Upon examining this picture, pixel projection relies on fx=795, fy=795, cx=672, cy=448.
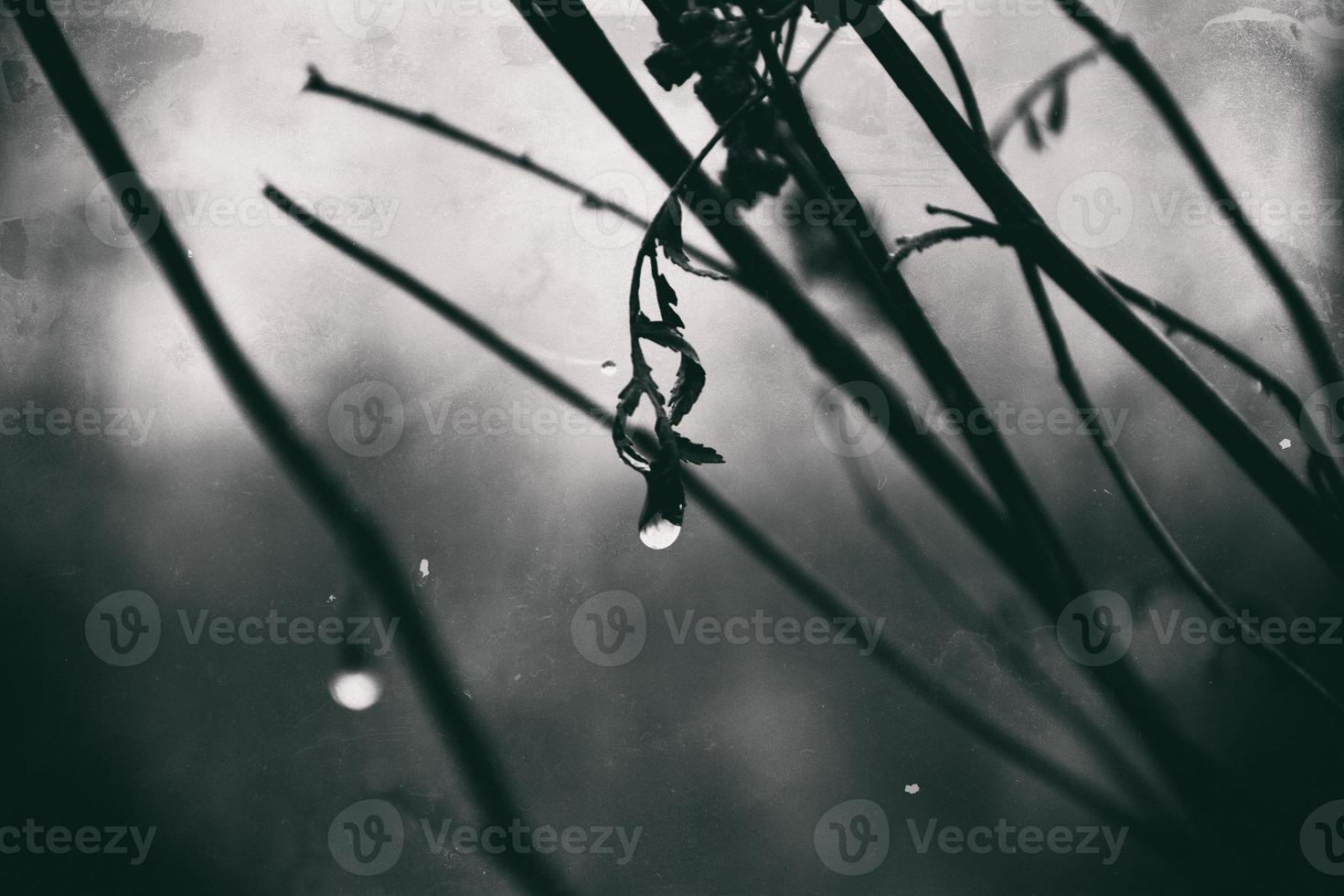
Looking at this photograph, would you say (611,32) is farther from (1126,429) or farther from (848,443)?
(1126,429)

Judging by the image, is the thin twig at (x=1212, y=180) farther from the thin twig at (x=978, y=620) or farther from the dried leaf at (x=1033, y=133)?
the thin twig at (x=978, y=620)

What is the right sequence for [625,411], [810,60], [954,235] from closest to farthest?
[625,411], [954,235], [810,60]

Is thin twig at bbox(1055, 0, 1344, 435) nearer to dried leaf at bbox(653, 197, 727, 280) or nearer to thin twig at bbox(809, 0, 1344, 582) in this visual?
thin twig at bbox(809, 0, 1344, 582)

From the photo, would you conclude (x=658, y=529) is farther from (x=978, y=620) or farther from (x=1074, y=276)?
(x=978, y=620)

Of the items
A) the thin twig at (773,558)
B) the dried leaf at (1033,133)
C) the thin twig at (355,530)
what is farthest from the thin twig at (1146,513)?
the thin twig at (355,530)

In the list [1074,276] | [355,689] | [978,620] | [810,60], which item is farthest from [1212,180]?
[355,689]

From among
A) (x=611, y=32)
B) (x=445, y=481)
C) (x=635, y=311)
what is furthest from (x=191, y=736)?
(x=611, y=32)

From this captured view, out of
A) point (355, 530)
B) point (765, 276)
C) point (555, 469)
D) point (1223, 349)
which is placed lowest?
point (355, 530)
